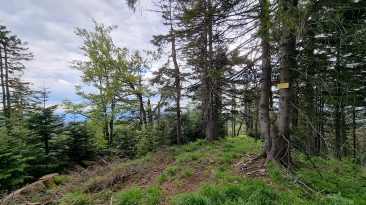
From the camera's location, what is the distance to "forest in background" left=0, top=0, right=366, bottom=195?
4.79 meters

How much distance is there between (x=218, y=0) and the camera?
5297 millimetres

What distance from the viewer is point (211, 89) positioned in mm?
5984

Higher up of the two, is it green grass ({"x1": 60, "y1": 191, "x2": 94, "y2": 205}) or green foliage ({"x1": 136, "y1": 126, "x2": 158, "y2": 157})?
green foliage ({"x1": 136, "y1": 126, "x2": 158, "y2": 157})

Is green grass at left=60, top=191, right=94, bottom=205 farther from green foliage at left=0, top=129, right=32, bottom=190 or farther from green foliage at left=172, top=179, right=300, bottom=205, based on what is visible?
green foliage at left=0, top=129, right=32, bottom=190

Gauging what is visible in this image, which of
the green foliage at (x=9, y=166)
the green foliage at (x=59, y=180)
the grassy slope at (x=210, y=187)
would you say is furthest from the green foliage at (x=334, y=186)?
the green foliage at (x=9, y=166)

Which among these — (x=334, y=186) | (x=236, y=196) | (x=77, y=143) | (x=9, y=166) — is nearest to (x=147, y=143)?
(x=77, y=143)

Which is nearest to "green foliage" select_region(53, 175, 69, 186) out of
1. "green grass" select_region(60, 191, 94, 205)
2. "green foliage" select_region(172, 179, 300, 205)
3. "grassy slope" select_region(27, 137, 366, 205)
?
"grassy slope" select_region(27, 137, 366, 205)

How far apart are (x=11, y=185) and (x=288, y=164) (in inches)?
377

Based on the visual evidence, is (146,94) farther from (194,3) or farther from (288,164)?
(288,164)

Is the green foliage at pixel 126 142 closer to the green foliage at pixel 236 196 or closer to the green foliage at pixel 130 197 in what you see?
the green foliage at pixel 130 197

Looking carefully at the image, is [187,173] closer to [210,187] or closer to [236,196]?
[210,187]

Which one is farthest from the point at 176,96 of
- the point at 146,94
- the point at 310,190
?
the point at 310,190

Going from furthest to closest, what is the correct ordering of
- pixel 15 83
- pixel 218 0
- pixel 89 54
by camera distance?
1. pixel 15 83
2. pixel 89 54
3. pixel 218 0

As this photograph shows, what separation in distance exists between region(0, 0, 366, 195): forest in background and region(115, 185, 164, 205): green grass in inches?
117
